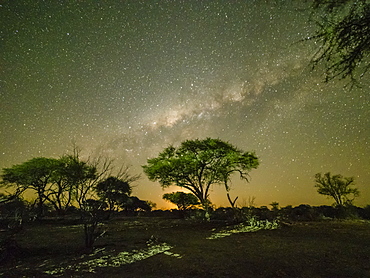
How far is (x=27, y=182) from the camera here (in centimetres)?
2367

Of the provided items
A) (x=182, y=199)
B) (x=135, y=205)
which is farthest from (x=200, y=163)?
(x=135, y=205)

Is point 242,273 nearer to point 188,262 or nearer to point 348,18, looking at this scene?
point 188,262

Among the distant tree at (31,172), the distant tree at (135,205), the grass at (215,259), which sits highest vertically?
the distant tree at (31,172)

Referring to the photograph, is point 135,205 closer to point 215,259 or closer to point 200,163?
point 200,163

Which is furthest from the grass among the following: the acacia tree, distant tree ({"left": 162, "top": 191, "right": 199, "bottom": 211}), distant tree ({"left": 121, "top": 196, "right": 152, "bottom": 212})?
distant tree ({"left": 121, "top": 196, "right": 152, "bottom": 212})

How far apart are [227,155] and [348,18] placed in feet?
53.9

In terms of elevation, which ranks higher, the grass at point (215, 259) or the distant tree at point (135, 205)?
the distant tree at point (135, 205)

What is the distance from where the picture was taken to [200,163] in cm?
2130

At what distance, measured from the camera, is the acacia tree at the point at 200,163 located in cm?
2075

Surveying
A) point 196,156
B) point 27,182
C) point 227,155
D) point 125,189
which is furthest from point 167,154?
point 27,182

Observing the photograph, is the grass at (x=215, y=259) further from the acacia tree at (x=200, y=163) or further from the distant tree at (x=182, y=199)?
the distant tree at (x=182, y=199)

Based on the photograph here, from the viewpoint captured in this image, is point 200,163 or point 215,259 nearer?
point 215,259

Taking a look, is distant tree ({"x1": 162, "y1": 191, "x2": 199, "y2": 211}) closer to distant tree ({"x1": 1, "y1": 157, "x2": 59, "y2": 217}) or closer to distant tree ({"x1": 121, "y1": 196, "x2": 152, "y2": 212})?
distant tree ({"x1": 121, "y1": 196, "x2": 152, "y2": 212})

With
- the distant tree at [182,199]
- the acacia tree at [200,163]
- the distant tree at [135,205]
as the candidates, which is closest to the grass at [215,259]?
the acacia tree at [200,163]
